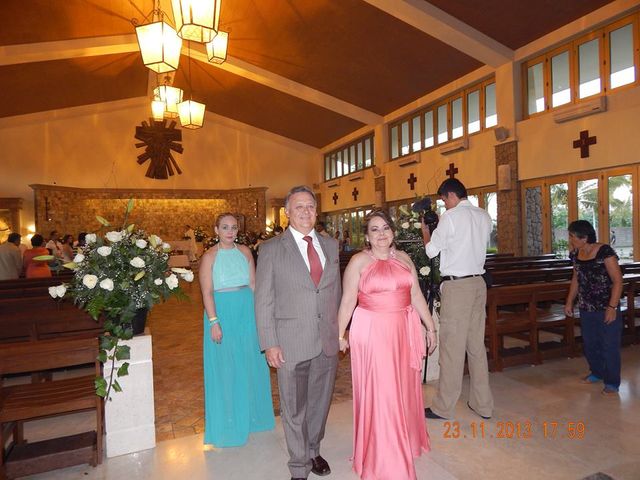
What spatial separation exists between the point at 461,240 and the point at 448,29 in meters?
7.41

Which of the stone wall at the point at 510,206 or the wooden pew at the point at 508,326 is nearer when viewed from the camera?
the wooden pew at the point at 508,326

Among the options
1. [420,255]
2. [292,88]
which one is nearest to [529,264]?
[420,255]

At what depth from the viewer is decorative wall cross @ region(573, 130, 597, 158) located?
8.34 metres

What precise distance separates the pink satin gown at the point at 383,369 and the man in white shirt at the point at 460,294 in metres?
0.74

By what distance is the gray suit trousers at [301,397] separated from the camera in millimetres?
2443

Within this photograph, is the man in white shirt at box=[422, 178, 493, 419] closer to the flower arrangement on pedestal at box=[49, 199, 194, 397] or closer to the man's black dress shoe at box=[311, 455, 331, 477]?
the man's black dress shoe at box=[311, 455, 331, 477]


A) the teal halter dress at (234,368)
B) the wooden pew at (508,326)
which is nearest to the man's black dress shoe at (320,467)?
the teal halter dress at (234,368)

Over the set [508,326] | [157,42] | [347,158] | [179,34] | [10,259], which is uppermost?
[347,158]

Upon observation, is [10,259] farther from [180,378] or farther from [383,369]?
[383,369]

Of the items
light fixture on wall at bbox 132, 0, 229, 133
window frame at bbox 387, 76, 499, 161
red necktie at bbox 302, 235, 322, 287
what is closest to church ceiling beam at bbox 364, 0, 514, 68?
window frame at bbox 387, 76, 499, 161

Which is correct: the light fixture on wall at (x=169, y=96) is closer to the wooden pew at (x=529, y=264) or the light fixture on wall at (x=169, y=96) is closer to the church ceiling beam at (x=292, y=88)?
the church ceiling beam at (x=292, y=88)

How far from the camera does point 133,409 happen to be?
298 centimetres

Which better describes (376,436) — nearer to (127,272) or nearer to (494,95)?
(127,272)

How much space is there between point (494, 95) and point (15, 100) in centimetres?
1391
